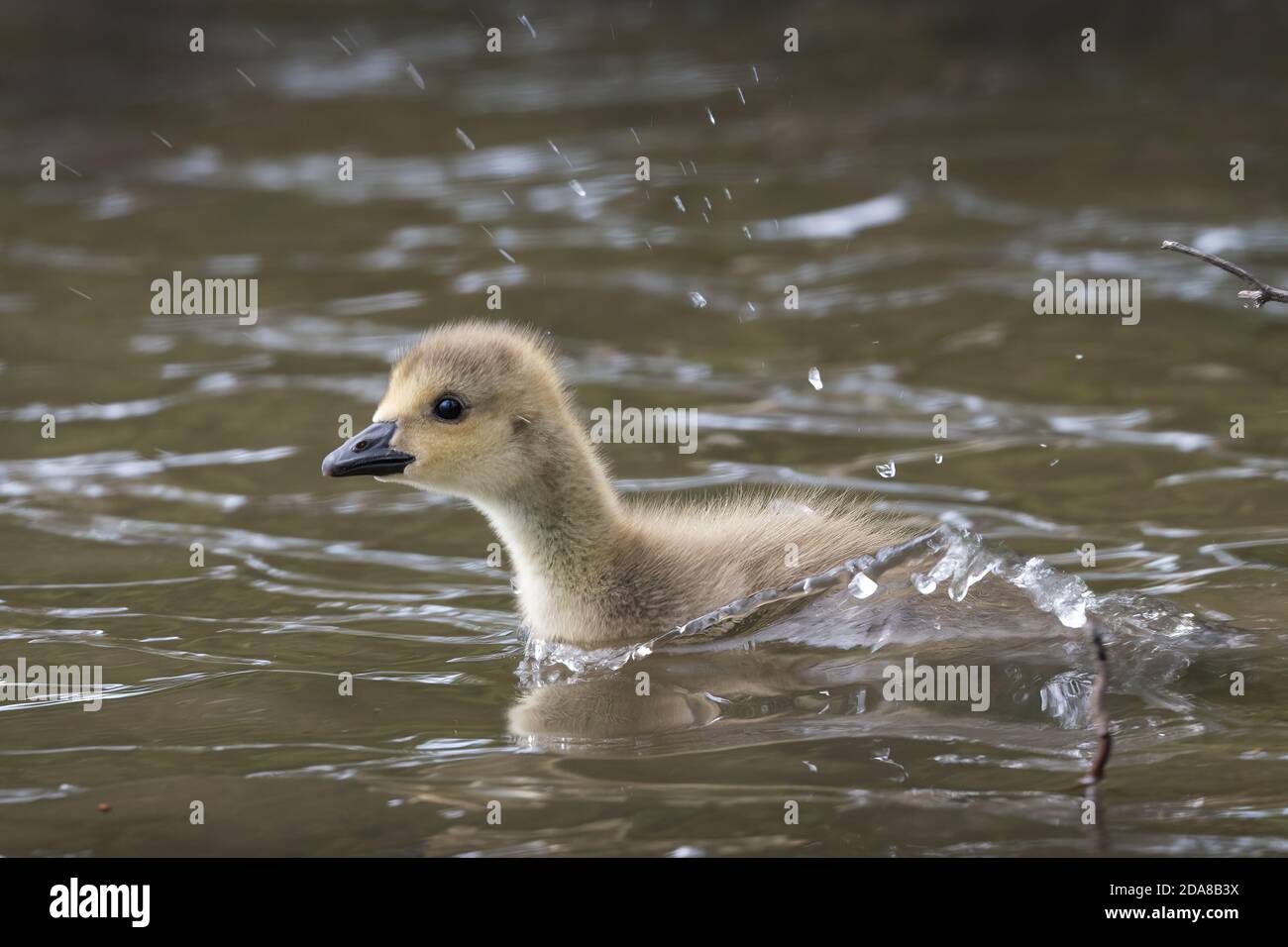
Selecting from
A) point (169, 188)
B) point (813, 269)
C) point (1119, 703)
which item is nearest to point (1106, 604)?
point (1119, 703)

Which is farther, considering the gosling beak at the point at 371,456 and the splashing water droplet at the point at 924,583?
the gosling beak at the point at 371,456

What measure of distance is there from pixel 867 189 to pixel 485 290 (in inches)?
129

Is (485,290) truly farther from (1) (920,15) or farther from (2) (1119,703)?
(1) (920,15)

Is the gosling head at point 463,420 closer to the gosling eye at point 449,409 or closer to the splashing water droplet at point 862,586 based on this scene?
the gosling eye at point 449,409

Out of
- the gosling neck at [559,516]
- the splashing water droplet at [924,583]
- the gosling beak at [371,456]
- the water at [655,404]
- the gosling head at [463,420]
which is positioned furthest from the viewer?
the gosling neck at [559,516]

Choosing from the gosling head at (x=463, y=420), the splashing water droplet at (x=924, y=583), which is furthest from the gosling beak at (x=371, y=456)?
the splashing water droplet at (x=924, y=583)

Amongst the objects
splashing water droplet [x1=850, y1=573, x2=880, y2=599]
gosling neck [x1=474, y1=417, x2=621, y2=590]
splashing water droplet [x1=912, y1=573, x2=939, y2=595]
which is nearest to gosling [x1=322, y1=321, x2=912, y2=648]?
gosling neck [x1=474, y1=417, x2=621, y2=590]

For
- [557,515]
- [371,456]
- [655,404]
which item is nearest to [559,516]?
[557,515]

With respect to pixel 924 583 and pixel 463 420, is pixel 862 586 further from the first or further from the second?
pixel 463 420

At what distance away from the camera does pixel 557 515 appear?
259 inches

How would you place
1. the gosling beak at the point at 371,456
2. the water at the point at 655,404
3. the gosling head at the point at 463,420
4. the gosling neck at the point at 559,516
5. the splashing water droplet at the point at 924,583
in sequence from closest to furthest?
the water at the point at 655,404
the splashing water droplet at the point at 924,583
the gosling beak at the point at 371,456
the gosling head at the point at 463,420
the gosling neck at the point at 559,516

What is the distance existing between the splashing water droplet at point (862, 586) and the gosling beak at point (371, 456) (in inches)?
60.1

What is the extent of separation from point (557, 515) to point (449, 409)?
52 cm

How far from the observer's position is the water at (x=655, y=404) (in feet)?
17.0
